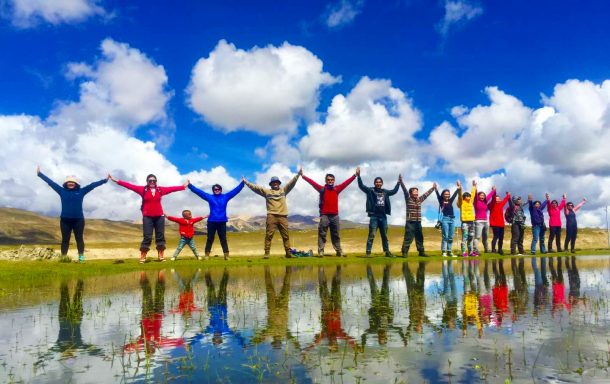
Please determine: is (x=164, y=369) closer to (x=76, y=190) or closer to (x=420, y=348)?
(x=420, y=348)

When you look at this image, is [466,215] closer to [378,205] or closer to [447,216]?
[447,216]

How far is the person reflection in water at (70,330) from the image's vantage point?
531cm

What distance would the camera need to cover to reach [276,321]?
6.66m

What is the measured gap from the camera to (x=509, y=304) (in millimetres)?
7781

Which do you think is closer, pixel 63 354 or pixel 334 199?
pixel 63 354

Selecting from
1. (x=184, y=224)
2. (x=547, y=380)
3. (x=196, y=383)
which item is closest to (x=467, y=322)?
(x=547, y=380)

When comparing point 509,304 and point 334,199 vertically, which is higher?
point 334,199

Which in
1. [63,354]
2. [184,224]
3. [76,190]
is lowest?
[63,354]

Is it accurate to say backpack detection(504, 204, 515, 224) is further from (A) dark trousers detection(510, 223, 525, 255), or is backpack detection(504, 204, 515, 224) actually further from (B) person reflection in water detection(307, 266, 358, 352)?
(B) person reflection in water detection(307, 266, 358, 352)

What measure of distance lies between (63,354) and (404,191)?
757 inches

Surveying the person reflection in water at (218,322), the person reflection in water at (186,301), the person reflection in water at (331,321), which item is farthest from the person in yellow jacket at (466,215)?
the person reflection in water at (218,322)

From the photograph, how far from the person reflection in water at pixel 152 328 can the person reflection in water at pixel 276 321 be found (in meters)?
1.06

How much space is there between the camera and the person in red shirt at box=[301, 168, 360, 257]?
21609mm

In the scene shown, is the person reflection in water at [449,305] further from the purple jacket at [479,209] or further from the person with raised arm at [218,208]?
the purple jacket at [479,209]
